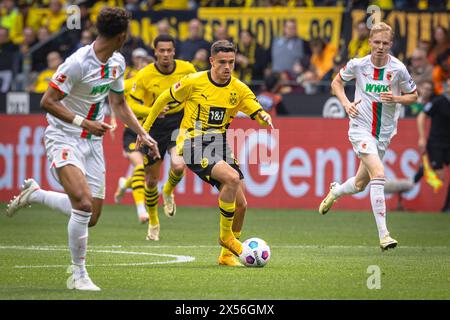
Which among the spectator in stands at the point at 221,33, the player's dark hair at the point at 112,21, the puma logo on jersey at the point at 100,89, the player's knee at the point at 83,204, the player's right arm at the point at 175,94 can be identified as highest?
the spectator in stands at the point at 221,33

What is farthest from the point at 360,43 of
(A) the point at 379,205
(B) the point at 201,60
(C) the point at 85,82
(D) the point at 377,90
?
(C) the point at 85,82

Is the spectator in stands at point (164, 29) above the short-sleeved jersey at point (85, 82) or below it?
above

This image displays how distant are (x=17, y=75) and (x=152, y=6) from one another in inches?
136

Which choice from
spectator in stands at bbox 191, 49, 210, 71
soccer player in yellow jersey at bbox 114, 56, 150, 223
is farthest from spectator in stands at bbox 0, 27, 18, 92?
soccer player in yellow jersey at bbox 114, 56, 150, 223

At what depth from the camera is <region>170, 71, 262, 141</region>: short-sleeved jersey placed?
38.8 feet

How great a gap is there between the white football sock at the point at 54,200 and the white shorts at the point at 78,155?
51cm

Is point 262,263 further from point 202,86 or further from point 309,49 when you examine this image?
point 309,49

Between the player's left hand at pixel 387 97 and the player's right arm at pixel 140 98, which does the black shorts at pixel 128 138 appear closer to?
the player's right arm at pixel 140 98

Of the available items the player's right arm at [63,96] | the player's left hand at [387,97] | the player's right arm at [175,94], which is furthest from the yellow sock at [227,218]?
the player's left hand at [387,97]

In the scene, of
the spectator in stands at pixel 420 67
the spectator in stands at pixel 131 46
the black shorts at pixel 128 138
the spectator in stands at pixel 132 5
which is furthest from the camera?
the spectator in stands at pixel 132 5

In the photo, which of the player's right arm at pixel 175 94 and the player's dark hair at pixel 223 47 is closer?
the player's dark hair at pixel 223 47

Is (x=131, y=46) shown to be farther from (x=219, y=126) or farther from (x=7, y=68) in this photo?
(x=219, y=126)

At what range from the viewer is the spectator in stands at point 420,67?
20938 millimetres

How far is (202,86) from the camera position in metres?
11.9
